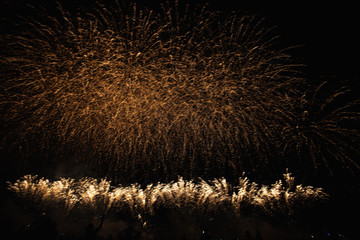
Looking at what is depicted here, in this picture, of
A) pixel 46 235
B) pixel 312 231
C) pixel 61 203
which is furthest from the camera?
pixel 61 203

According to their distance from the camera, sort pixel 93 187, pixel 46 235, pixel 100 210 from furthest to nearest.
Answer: pixel 100 210, pixel 93 187, pixel 46 235

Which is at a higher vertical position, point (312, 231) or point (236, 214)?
point (236, 214)

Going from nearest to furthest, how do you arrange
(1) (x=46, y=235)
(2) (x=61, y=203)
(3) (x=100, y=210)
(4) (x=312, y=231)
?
(1) (x=46, y=235) < (4) (x=312, y=231) < (3) (x=100, y=210) < (2) (x=61, y=203)

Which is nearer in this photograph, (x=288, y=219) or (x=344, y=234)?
(x=344, y=234)

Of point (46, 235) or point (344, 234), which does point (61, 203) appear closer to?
point (46, 235)

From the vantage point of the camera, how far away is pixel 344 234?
14.8m

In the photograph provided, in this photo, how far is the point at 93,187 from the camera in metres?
12.4

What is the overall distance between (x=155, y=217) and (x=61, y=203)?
331 inches

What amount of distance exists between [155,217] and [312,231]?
39.8ft

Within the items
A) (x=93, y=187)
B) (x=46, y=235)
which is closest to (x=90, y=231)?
(x=46, y=235)

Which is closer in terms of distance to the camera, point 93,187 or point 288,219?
point 93,187

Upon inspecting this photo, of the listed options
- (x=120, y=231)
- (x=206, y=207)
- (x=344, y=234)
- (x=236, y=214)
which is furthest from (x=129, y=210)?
(x=344, y=234)

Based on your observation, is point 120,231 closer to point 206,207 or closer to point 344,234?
point 206,207

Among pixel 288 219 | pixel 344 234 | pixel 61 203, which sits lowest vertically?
pixel 344 234
